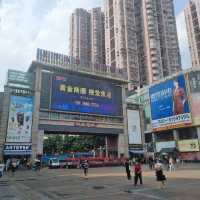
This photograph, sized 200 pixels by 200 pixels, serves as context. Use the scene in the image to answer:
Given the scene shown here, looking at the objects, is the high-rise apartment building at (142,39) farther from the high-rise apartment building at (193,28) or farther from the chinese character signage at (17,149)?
the chinese character signage at (17,149)

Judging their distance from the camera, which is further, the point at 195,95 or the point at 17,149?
the point at 195,95

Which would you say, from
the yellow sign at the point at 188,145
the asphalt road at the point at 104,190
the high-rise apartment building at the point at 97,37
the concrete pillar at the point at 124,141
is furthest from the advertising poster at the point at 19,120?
the high-rise apartment building at the point at 97,37

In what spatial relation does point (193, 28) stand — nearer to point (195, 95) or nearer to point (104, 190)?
point (195, 95)

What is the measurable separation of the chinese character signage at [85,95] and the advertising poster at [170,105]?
11.7m

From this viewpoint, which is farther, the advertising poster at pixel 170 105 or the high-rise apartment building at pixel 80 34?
the high-rise apartment building at pixel 80 34

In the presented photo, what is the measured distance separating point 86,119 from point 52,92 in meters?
10.3

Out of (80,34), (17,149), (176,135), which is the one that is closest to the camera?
(17,149)

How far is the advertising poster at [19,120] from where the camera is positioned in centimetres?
4466

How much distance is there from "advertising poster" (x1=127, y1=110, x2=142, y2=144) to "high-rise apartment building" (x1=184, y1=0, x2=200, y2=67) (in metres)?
67.2

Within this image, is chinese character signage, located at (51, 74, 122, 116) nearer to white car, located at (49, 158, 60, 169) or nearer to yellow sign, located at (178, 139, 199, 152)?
white car, located at (49, 158, 60, 169)

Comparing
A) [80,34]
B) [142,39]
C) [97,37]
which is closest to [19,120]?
[142,39]

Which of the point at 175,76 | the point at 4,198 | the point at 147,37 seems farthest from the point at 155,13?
the point at 4,198

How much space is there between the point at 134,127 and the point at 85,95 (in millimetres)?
16448

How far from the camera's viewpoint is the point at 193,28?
118188 millimetres
